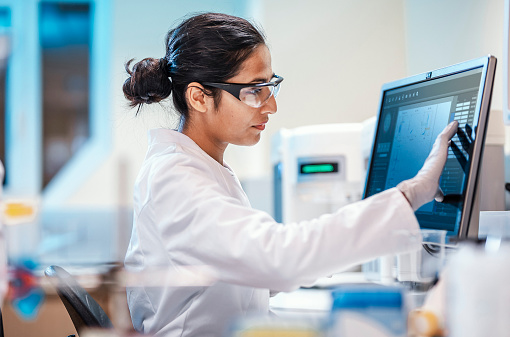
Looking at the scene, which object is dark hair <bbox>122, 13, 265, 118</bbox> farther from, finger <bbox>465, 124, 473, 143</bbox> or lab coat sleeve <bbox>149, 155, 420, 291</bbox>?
finger <bbox>465, 124, 473, 143</bbox>

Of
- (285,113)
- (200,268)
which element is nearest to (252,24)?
(200,268)

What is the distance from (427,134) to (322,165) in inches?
41.0

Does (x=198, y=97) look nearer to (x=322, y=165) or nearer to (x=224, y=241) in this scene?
(x=224, y=241)

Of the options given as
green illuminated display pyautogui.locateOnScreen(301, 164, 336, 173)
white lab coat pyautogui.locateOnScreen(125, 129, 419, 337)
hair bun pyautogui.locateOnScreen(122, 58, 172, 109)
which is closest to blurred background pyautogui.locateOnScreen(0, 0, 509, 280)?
green illuminated display pyautogui.locateOnScreen(301, 164, 336, 173)

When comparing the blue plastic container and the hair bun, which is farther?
the hair bun

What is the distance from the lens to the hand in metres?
1.04

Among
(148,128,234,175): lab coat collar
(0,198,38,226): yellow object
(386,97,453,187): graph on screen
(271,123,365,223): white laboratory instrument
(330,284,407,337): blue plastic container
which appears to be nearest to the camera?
(330,284,407,337): blue plastic container

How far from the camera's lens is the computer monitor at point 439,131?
105 centimetres

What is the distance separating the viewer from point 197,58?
1360 millimetres

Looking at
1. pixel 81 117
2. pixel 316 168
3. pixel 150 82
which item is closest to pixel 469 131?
pixel 150 82

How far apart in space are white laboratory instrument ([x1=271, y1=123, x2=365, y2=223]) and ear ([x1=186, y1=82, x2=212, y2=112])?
0.93m

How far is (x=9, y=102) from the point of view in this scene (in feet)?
14.8

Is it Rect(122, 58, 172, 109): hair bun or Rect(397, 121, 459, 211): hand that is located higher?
Rect(122, 58, 172, 109): hair bun

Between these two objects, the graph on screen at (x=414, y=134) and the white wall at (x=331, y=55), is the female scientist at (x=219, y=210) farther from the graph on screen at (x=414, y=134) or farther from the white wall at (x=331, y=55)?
the white wall at (x=331, y=55)
